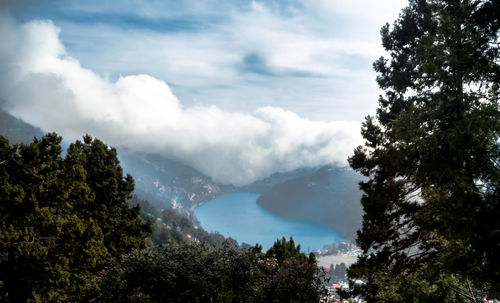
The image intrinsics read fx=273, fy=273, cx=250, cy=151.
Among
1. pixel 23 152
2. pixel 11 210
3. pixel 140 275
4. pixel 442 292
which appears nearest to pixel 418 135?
pixel 442 292

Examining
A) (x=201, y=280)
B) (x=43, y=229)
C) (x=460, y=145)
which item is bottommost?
(x=201, y=280)

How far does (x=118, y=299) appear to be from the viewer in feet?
24.7

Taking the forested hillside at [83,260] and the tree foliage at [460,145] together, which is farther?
the forested hillside at [83,260]

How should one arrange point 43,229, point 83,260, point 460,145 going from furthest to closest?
point 83,260 < point 43,229 < point 460,145

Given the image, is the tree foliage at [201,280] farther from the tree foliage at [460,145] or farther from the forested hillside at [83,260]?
the tree foliage at [460,145]

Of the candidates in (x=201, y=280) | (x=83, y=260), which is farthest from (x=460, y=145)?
(x=83, y=260)

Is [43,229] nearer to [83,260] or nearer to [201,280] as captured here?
[83,260]

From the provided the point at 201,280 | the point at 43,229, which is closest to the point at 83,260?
the point at 43,229

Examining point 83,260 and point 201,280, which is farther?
point 83,260

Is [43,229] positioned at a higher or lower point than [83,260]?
higher

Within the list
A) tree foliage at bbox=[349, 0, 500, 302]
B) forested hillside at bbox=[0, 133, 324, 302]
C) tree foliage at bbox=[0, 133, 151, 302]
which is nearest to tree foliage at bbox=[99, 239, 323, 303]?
forested hillside at bbox=[0, 133, 324, 302]

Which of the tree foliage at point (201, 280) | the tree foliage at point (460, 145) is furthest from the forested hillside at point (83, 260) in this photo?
the tree foliage at point (460, 145)

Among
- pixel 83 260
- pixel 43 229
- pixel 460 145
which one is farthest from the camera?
pixel 83 260

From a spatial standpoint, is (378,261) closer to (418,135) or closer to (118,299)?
(418,135)
